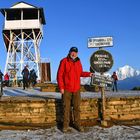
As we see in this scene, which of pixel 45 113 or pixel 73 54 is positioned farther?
pixel 45 113

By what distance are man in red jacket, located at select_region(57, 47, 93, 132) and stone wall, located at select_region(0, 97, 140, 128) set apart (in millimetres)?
641

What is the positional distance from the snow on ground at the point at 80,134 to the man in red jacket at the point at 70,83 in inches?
16.4

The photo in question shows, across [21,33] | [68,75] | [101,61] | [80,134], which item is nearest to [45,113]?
[68,75]

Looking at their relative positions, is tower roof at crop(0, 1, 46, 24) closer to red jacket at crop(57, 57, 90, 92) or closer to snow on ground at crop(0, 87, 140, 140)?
red jacket at crop(57, 57, 90, 92)

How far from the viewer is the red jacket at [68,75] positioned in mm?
10023

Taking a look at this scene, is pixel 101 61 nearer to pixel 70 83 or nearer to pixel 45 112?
pixel 70 83

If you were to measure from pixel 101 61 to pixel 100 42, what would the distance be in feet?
1.74

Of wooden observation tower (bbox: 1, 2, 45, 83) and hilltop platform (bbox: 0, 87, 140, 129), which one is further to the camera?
wooden observation tower (bbox: 1, 2, 45, 83)

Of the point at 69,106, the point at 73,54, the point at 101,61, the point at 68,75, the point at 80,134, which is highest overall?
the point at 73,54

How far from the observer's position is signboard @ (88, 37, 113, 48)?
428 inches

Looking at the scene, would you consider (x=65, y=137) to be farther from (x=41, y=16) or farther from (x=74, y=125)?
(x=41, y=16)

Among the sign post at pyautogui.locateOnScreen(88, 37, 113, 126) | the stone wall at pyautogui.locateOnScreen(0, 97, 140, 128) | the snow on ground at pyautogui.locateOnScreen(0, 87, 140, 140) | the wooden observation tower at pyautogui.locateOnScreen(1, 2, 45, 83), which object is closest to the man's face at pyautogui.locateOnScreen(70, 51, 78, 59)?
the sign post at pyautogui.locateOnScreen(88, 37, 113, 126)

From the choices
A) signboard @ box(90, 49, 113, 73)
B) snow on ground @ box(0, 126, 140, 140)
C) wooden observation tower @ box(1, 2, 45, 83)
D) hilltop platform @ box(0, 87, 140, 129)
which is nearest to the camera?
snow on ground @ box(0, 126, 140, 140)

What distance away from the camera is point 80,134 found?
9547mm
